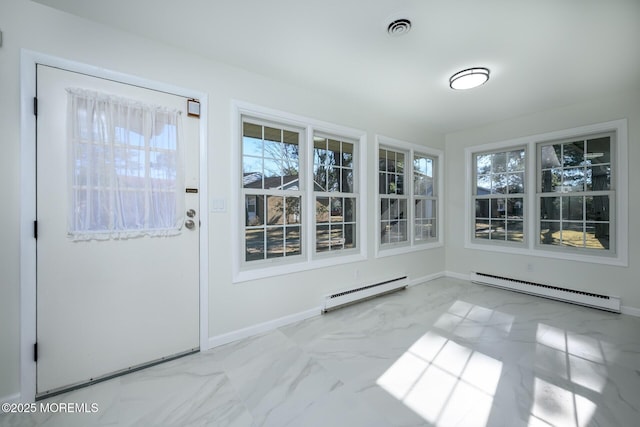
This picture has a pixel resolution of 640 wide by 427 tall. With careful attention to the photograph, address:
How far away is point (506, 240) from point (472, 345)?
2.54 meters

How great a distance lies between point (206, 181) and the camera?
2.32 metres

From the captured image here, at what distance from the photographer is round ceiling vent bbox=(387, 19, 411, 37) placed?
1915 millimetres

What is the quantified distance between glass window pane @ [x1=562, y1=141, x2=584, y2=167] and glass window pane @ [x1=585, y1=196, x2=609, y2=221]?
0.52 meters

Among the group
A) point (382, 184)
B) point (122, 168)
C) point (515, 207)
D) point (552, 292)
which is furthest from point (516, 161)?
point (122, 168)

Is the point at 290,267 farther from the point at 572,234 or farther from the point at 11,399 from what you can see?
the point at 572,234

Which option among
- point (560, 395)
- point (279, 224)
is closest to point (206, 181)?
point (279, 224)

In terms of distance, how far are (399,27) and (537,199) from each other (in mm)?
3450

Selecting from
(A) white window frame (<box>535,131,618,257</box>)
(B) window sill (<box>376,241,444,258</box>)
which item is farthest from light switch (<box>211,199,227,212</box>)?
(A) white window frame (<box>535,131,618,257</box>)

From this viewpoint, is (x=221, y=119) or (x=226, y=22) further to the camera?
(x=221, y=119)

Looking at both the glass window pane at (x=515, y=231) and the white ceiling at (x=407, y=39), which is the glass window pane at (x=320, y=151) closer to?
→ the white ceiling at (x=407, y=39)

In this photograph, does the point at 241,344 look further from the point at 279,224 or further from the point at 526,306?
the point at 526,306

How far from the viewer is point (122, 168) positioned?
1.97 meters

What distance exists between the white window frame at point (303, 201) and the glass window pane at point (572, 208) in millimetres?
2845

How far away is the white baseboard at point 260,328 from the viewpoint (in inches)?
93.7
